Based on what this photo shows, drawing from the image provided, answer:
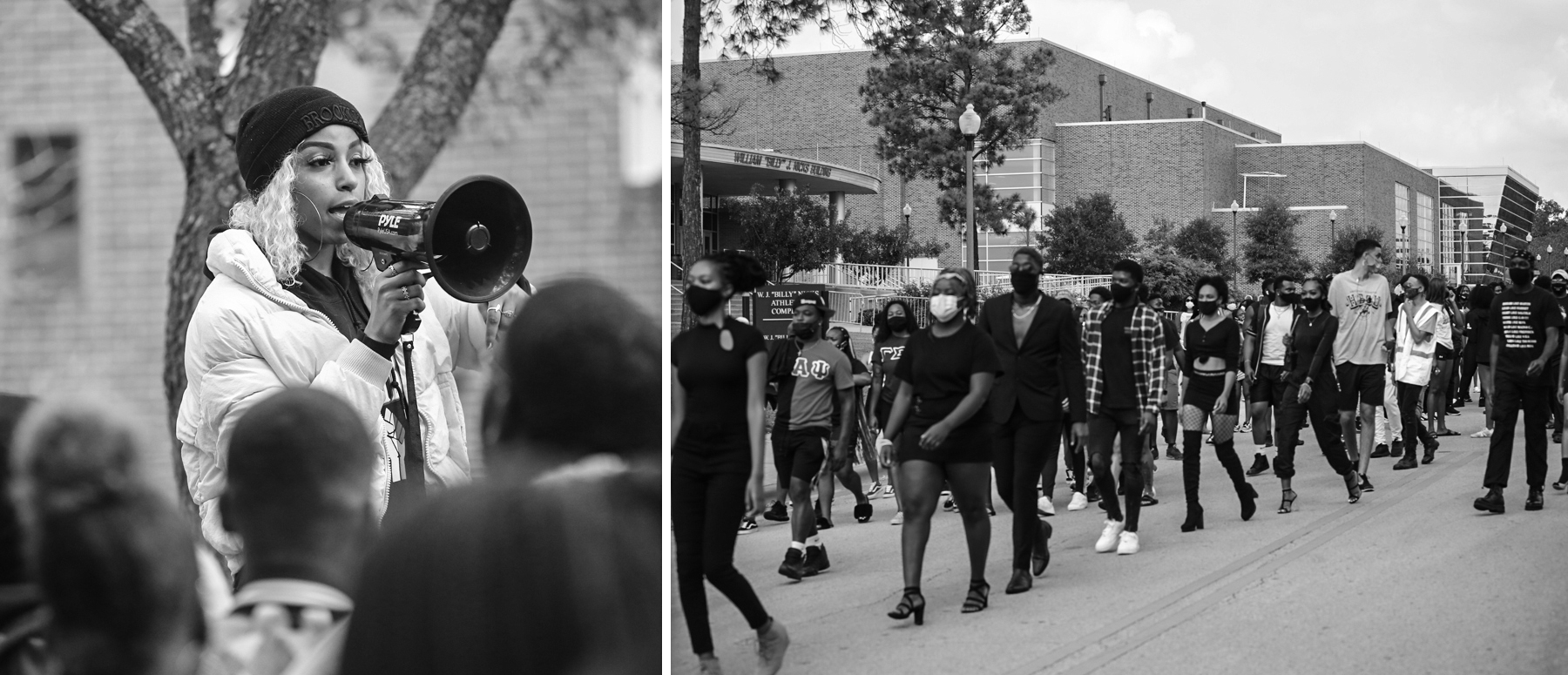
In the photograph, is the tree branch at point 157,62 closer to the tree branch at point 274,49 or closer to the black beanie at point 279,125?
the tree branch at point 274,49

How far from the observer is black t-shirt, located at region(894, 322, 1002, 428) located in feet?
17.1

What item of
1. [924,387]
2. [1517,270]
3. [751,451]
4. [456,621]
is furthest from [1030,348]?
[456,621]

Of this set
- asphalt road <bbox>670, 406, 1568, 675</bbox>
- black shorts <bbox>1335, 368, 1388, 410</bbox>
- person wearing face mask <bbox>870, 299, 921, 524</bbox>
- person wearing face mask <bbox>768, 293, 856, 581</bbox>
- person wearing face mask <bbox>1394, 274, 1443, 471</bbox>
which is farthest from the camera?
person wearing face mask <bbox>1394, 274, 1443, 471</bbox>

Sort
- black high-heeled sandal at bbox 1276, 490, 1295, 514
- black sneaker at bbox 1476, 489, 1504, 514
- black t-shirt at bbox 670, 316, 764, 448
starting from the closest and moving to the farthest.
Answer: black t-shirt at bbox 670, 316, 764, 448 < black sneaker at bbox 1476, 489, 1504, 514 < black high-heeled sandal at bbox 1276, 490, 1295, 514

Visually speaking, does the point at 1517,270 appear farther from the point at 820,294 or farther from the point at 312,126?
the point at 312,126

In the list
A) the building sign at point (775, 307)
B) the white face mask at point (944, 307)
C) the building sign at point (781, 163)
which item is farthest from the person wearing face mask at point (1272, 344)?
the white face mask at point (944, 307)

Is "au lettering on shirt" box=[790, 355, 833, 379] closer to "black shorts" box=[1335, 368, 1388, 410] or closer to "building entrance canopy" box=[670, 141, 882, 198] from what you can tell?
"building entrance canopy" box=[670, 141, 882, 198]

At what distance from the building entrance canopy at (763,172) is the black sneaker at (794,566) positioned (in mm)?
1714

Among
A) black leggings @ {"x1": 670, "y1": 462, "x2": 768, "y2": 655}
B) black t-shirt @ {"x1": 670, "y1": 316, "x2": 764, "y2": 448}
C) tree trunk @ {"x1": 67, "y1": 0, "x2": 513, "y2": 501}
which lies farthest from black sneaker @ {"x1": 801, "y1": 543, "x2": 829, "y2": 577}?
tree trunk @ {"x1": 67, "y1": 0, "x2": 513, "y2": 501}

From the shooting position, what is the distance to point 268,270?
1.68 m

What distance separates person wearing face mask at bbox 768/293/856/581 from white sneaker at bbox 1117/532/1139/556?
1449mm

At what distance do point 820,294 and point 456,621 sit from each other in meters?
5.46

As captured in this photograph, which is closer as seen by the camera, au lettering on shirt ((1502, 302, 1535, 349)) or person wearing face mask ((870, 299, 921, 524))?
au lettering on shirt ((1502, 302, 1535, 349))

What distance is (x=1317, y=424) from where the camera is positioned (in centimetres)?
827
